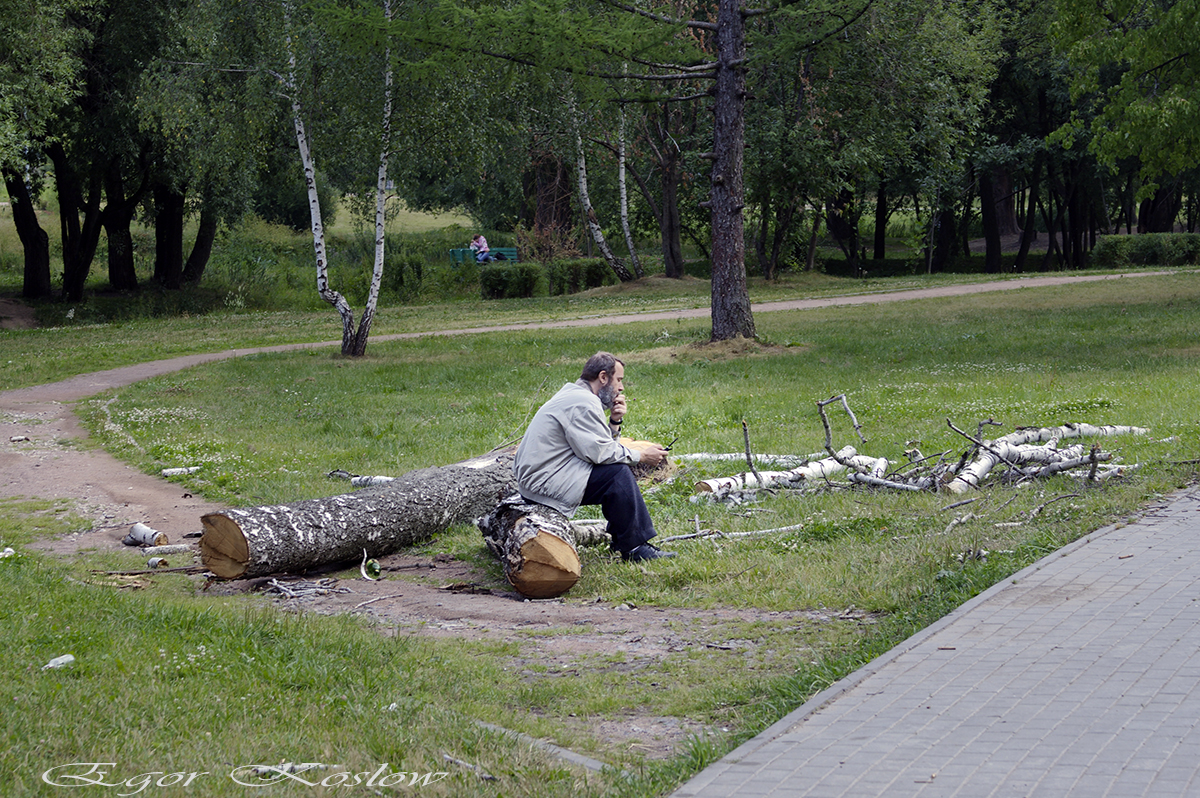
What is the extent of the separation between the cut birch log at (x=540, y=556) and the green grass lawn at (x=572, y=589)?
210mm

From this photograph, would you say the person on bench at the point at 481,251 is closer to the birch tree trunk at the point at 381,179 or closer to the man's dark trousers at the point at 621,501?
the birch tree trunk at the point at 381,179

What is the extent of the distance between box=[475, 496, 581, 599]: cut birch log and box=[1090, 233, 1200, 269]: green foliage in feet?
125

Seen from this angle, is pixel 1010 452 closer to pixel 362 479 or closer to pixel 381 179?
pixel 362 479

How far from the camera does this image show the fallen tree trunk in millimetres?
6934

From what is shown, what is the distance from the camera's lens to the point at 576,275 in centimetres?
3816

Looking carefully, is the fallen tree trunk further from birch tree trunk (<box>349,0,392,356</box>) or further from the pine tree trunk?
birch tree trunk (<box>349,0,392,356</box>)

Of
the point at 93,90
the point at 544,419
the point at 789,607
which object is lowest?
the point at 789,607

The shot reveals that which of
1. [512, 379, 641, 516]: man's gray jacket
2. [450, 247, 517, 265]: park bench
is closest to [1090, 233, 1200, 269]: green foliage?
[450, 247, 517, 265]: park bench

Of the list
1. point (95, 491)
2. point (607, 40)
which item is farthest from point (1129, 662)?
point (607, 40)

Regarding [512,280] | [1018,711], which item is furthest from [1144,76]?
[512,280]

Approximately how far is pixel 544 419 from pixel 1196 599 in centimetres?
375

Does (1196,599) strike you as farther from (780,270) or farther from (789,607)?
(780,270)

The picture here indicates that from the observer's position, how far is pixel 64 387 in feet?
57.4

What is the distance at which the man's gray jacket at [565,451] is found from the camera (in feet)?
22.9
